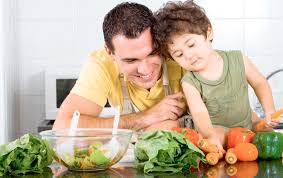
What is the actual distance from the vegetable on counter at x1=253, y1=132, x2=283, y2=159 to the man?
1.63ft

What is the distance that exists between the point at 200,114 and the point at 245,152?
0.29 metres

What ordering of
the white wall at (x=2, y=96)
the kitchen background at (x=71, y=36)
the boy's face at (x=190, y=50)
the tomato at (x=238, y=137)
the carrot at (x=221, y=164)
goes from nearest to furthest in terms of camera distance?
1. the carrot at (x=221, y=164)
2. the tomato at (x=238, y=137)
3. the boy's face at (x=190, y=50)
4. the white wall at (x=2, y=96)
5. the kitchen background at (x=71, y=36)

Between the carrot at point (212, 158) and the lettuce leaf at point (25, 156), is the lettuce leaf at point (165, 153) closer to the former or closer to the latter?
the carrot at point (212, 158)

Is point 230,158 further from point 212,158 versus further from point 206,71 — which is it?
point 206,71

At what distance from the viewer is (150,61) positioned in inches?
81.4

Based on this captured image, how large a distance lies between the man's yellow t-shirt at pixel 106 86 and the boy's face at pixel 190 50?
0.83 feet

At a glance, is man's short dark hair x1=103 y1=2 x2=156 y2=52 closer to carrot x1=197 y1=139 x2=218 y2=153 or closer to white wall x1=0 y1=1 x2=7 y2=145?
carrot x1=197 y1=139 x2=218 y2=153

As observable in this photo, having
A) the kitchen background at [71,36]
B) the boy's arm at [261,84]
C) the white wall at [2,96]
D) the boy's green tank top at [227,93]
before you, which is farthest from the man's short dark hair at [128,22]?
the kitchen background at [71,36]

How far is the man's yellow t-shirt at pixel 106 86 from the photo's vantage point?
90.7 inches

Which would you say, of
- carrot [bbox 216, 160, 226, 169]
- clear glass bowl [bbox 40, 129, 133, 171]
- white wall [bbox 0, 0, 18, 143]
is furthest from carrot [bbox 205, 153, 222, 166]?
white wall [bbox 0, 0, 18, 143]

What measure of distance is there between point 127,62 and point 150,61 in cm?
8

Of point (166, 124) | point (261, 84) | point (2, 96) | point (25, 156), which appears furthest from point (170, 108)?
point (2, 96)

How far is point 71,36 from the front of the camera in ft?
11.9

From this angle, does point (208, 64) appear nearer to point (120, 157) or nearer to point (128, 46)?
point (128, 46)
